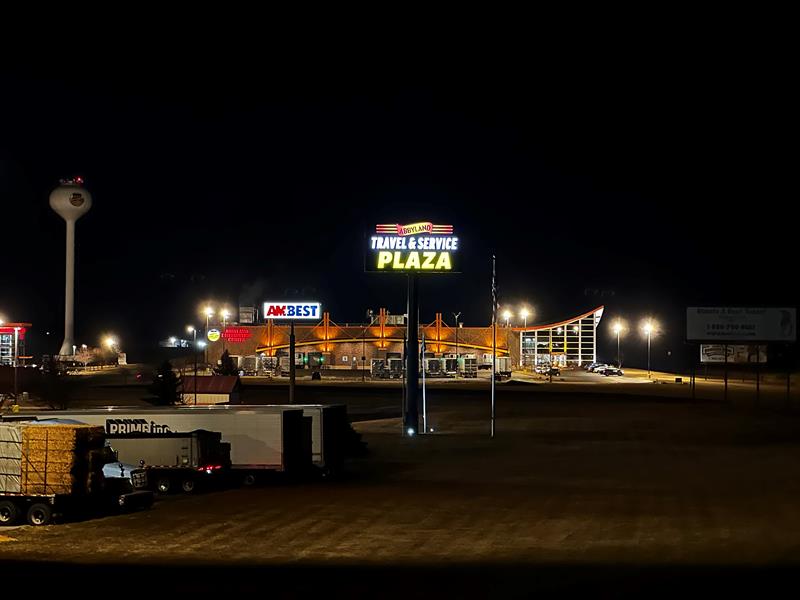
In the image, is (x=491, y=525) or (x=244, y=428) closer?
(x=491, y=525)

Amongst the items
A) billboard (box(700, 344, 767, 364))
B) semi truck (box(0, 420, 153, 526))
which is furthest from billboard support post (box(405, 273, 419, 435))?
billboard (box(700, 344, 767, 364))

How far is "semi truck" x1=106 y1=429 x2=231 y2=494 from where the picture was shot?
36.5 m

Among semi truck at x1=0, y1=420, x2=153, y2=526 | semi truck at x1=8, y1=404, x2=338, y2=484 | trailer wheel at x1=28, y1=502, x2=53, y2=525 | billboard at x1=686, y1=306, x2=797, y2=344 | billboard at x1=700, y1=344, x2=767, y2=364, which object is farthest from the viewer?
billboard at x1=700, y1=344, x2=767, y2=364

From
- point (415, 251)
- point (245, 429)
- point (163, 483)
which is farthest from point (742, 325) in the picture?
point (163, 483)

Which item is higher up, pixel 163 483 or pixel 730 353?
pixel 730 353

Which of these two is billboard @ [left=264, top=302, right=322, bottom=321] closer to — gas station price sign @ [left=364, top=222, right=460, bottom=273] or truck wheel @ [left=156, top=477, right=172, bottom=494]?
gas station price sign @ [left=364, top=222, right=460, bottom=273]

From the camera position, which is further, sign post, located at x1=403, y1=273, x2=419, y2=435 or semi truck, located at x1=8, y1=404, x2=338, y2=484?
sign post, located at x1=403, y1=273, x2=419, y2=435

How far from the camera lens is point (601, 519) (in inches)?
1163

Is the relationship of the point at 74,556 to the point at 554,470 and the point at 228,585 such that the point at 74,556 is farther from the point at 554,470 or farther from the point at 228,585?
the point at 554,470

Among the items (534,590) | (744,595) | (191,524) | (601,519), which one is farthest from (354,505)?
(744,595)

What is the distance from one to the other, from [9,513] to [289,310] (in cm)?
3882

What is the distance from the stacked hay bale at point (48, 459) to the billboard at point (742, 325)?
75169 mm

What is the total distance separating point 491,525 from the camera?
92.8 ft

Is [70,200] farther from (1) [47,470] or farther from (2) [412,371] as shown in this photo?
(1) [47,470]
